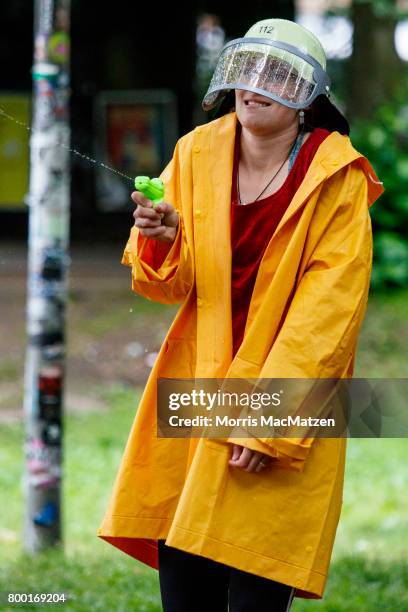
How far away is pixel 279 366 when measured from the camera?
2727 millimetres

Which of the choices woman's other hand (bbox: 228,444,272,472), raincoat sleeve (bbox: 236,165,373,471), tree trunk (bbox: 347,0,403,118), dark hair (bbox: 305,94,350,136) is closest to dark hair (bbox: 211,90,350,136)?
dark hair (bbox: 305,94,350,136)

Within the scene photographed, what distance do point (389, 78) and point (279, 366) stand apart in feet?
35.8

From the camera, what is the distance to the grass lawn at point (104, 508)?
15.2 feet

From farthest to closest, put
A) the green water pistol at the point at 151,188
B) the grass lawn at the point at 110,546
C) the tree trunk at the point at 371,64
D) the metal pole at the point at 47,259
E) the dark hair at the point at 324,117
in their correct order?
the tree trunk at the point at 371,64 → the metal pole at the point at 47,259 → the grass lawn at the point at 110,546 → the dark hair at the point at 324,117 → the green water pistol at the point at 151,188

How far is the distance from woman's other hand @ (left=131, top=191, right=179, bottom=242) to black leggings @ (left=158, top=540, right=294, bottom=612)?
0.85 m

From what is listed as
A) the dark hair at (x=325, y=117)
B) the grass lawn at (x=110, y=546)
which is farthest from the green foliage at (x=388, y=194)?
the dark hair at (x=325, y=117)

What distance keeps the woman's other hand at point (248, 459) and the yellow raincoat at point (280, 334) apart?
3 centimetres

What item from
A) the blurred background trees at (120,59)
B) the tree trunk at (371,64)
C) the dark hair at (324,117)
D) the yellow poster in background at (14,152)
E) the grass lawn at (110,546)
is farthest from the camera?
the blurred background trees at (120,59)

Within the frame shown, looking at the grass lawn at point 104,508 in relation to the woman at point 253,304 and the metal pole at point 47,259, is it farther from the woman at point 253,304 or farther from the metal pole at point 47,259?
the woman at point 253,304

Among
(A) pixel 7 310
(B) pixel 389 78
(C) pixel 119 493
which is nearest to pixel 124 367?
(A) pixel 7 310

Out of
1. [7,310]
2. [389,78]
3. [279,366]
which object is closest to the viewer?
[279,366]

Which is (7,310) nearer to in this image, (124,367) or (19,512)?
(124,367)

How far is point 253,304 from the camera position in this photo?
9.35 ft

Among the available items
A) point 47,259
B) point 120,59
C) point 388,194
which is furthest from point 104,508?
point 120,59
